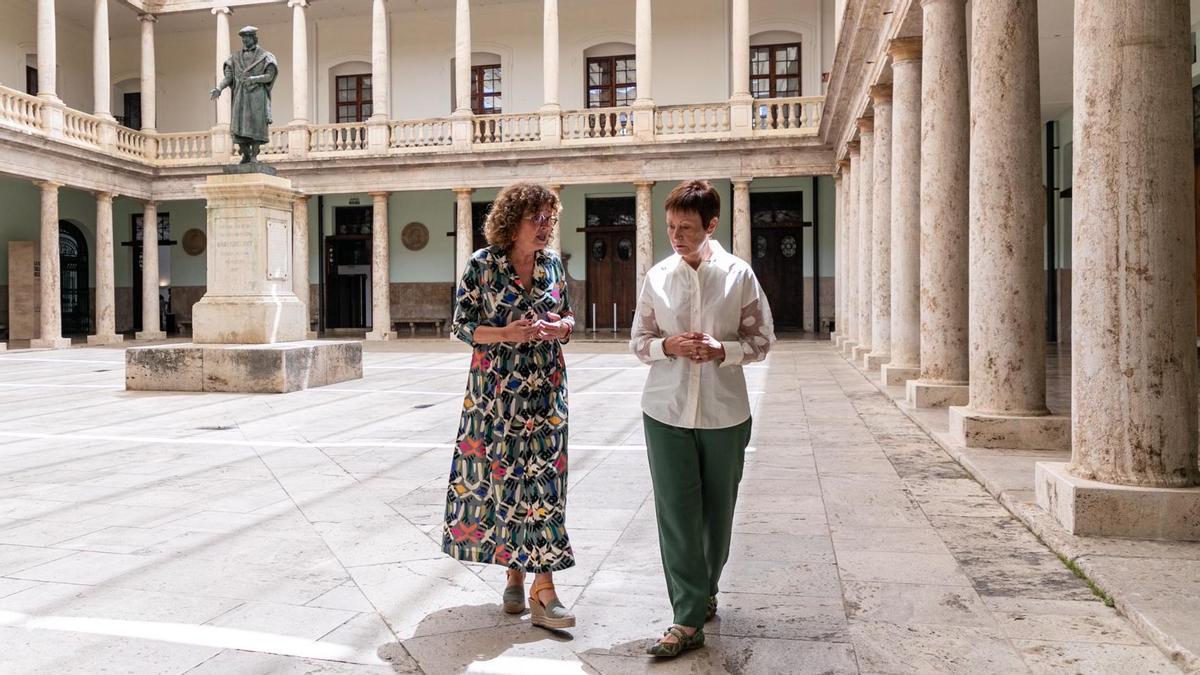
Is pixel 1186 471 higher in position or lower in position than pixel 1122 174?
lower

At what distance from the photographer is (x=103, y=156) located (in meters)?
22.5

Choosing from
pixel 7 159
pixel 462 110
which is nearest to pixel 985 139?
pixel 462 110

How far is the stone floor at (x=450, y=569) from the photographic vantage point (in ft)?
9.52

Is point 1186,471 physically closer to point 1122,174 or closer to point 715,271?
point 1122,174

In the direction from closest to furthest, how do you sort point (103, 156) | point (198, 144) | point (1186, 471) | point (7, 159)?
point (1186, 471) < point (7, 159) < point (103, 156) < point (198, 144)

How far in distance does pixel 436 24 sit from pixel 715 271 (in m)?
25.2

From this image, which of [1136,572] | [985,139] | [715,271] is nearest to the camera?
[715,271]

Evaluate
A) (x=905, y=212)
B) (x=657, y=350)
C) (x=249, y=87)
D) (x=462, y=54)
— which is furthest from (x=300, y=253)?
(x=657, y=350)

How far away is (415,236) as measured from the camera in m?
26.6

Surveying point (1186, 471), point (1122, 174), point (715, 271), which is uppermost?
point (1122, 174)

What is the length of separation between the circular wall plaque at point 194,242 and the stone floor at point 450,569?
879 inches

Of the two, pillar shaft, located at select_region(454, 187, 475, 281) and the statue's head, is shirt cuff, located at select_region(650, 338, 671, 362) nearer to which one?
the statue's head

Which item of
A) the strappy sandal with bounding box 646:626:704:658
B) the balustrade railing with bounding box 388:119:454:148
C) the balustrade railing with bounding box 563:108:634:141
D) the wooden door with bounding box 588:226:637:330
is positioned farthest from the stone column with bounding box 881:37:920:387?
the wooden door with bounding box 588:226:637:330

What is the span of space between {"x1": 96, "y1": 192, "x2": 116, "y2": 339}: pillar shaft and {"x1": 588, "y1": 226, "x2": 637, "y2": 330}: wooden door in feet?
39.8
